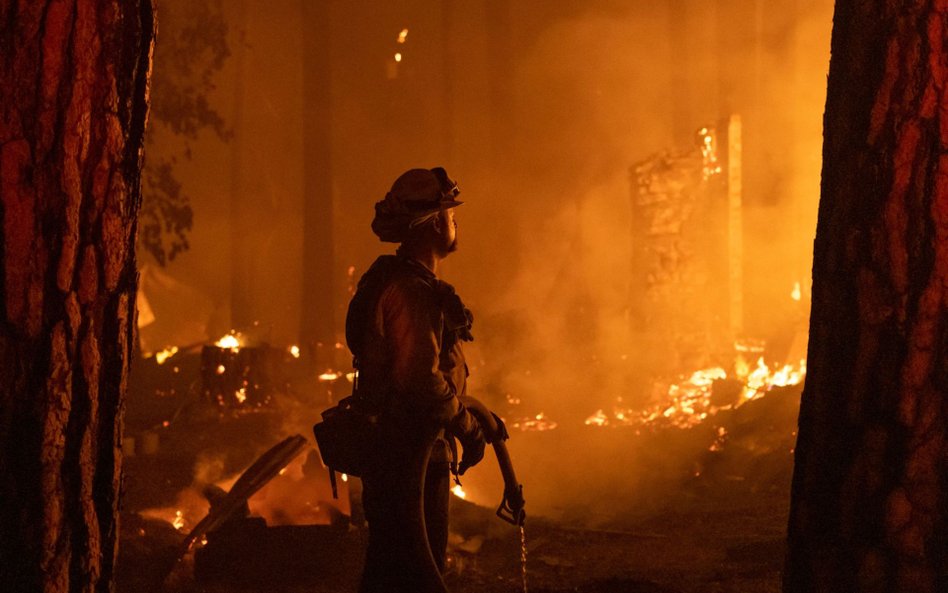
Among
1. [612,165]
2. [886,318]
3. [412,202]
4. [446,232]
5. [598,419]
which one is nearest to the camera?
[886,318]

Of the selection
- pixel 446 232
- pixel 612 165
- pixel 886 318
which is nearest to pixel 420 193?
pixel 446 232

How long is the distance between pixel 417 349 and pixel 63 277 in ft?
5.68

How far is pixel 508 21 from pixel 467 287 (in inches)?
225

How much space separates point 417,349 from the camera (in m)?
3.52

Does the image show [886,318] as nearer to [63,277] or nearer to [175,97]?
[63,277]

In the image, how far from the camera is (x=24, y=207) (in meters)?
1.96

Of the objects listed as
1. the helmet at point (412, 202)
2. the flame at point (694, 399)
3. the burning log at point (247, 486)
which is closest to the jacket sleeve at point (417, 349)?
the helmet at point (412, 202)

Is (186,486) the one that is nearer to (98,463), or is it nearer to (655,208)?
(98,463)

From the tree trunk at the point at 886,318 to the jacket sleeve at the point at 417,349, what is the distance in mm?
1649

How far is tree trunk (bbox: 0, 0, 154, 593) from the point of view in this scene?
1953mm

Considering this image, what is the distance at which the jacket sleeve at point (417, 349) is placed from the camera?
3502mm

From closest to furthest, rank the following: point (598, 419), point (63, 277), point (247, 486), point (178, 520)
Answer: point (63, 277)
point (247, 486)
point (178, 520)
point (598, 419)

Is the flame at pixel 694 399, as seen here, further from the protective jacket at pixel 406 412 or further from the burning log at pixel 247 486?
the protective jacket at pixel 406 412

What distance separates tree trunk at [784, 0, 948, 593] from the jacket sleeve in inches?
64.9
